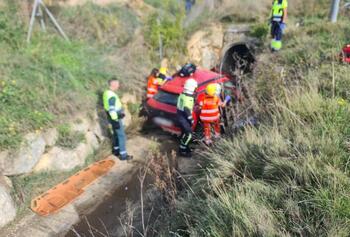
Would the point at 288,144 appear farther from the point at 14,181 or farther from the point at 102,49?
the point at 102,49

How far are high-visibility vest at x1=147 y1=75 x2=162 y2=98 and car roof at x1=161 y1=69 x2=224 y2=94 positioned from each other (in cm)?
54

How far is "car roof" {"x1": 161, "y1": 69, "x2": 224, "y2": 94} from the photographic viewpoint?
9.00m

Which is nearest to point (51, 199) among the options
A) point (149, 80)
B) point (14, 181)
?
point (14, 181)

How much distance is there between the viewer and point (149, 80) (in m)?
9.98

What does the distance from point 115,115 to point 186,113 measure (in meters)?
1.64

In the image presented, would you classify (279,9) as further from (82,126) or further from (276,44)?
(82,126)

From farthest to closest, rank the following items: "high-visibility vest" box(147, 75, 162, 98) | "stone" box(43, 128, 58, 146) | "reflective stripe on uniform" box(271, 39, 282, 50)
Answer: "reflective stripe on uniform" box(271, 39, 282, 50) < "high-visibility vest" box(147, 75, 162, 98) < "stone" box(43, 128, 58, 146)

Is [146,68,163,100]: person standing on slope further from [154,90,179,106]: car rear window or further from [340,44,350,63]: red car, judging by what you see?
[340,44,350,63]: red car

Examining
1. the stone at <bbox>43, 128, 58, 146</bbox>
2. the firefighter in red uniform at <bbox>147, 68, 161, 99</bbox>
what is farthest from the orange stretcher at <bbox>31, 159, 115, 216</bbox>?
the firefighter in red uniform at <bbox>147, 68, 161, 99</bbox>

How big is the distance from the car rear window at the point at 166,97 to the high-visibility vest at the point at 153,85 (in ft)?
1.94

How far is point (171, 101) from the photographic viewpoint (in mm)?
8914

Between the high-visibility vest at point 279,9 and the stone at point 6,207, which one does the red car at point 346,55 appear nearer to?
the high-visibility vest at point 279,9

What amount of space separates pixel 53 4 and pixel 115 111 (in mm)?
5767

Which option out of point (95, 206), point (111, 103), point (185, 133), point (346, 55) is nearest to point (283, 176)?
point (95, 206)
